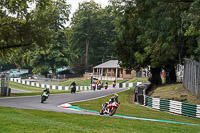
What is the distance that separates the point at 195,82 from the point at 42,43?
16397 mm

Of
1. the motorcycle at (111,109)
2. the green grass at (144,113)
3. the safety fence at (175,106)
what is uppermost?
the motorcycle at (111,109)

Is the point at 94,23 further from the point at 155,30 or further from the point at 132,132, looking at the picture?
the point at 132,132

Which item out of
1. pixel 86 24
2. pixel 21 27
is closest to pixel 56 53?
pixel 86 24

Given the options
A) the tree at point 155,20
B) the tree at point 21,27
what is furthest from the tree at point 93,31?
the tree at point 155,20

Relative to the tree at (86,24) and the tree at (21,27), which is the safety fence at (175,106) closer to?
the tree at (21,27)

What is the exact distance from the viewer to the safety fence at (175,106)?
19.0m

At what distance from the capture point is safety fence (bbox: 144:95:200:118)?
62.2ft

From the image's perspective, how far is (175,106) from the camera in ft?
69.0

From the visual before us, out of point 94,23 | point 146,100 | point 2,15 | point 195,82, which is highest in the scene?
point 94,23

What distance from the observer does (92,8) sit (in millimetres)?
89000

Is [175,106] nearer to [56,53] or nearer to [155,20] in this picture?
[155,20]

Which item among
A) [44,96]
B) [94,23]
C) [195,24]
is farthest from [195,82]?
[94,23]

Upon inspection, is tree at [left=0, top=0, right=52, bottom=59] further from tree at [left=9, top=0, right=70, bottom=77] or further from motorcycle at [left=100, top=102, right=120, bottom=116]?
tree at [left=9, top=0, right=70, bottom=77]

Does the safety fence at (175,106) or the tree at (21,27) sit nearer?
the safety fence at (175,106)
